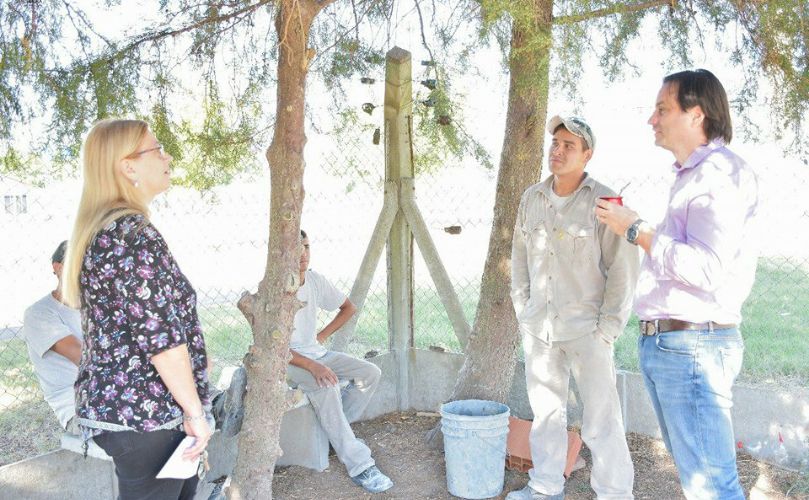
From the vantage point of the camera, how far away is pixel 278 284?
3061 millimetres

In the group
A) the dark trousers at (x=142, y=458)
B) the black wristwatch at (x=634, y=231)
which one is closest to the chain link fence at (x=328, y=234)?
the black wristwatch at (x=634, y=231)

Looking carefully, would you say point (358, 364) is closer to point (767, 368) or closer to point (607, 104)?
point (607, 104)

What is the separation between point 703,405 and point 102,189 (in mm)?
1852

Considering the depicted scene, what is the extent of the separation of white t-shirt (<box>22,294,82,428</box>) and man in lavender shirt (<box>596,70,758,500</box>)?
236 centimetres

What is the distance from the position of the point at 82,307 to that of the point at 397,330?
299 cm

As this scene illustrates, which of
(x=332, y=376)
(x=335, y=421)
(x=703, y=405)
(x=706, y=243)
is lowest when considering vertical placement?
(x=335, y=421)

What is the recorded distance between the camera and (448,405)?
3.94 metres

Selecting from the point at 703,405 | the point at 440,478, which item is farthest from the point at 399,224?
the point at 703,405

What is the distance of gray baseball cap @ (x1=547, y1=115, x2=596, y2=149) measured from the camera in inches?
133

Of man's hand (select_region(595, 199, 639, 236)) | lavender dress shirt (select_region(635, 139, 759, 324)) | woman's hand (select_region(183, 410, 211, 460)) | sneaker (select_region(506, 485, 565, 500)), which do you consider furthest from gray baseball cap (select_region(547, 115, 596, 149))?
woman's hand (select_region(183, 410, 211, 460))

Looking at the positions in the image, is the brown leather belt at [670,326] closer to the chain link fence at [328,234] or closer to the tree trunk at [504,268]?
the chain link fence at [328,234]

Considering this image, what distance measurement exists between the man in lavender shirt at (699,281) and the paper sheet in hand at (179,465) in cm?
141

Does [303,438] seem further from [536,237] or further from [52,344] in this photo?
[536,237]

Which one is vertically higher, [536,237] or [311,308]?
[536,237]
